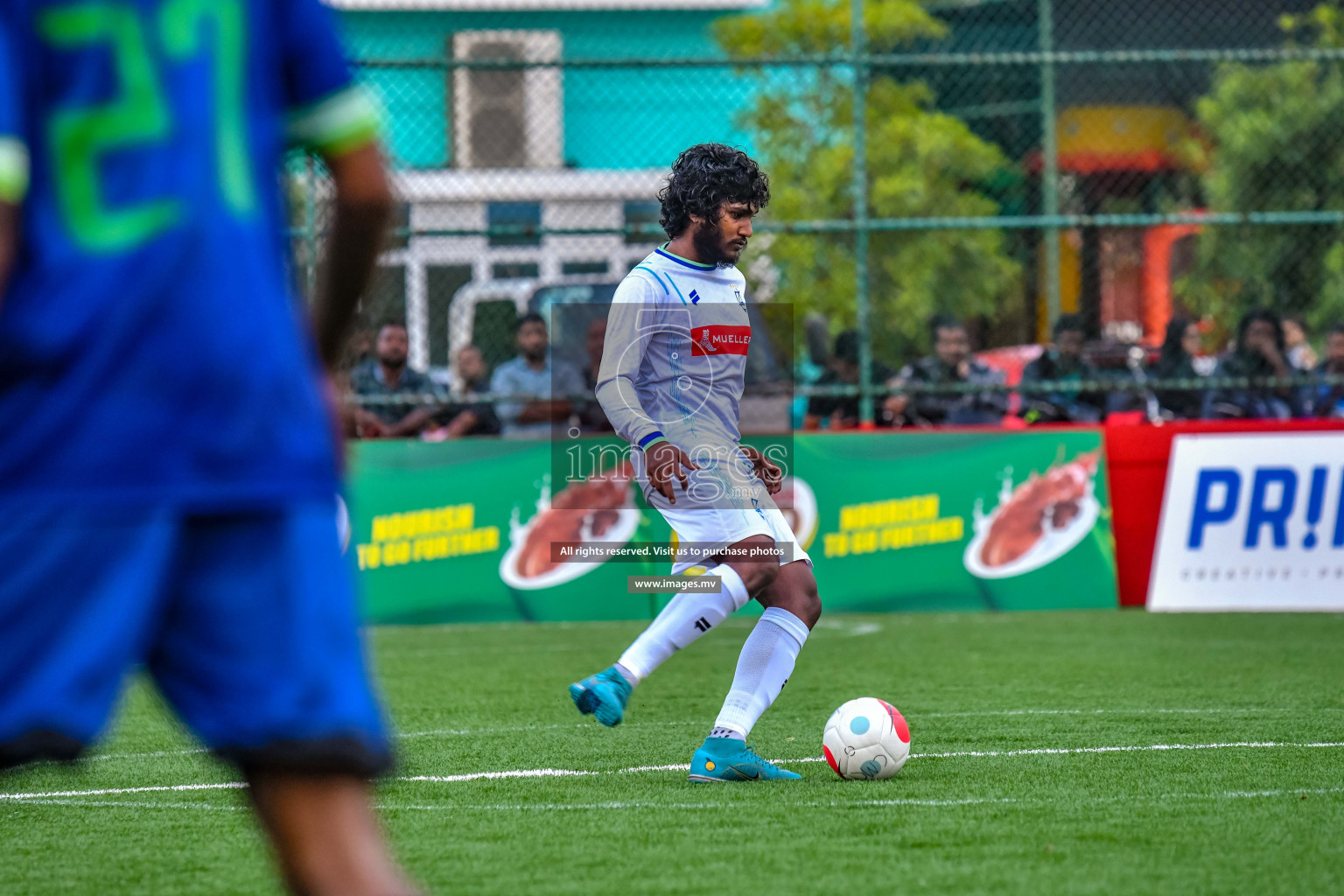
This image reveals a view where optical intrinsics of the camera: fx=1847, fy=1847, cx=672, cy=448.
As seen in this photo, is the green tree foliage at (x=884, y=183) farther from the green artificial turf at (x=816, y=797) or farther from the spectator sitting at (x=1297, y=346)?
the green artificial turf at (x=816, y=797)

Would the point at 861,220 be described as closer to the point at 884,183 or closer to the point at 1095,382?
the point at 1095,382

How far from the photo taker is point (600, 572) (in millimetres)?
11539

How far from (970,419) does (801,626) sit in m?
6.56

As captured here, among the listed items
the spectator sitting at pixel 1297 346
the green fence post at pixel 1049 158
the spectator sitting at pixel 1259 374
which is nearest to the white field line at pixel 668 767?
the green fence post at pixel 1049 158

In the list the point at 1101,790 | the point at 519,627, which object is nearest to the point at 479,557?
the point at 519,627

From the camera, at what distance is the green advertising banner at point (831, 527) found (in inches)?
451

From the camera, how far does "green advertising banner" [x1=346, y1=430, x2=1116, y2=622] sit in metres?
11.4

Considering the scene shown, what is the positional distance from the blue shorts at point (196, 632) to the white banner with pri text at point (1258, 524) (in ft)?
32.5

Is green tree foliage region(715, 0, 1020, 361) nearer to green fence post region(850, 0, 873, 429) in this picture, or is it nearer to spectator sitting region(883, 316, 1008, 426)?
green fence post region(850, 0, 873, 429)

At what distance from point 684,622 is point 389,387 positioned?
240 inches

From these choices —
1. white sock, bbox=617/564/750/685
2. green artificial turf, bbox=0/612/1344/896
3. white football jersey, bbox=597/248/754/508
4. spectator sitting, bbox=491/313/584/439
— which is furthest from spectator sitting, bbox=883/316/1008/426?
white sock, bbox=617/564/750/685

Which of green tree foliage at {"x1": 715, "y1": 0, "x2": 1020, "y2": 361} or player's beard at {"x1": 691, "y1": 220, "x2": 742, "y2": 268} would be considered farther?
green tree foliage at {"x1": 715, "y1": 0, "x2": 1020, "y2": 361}

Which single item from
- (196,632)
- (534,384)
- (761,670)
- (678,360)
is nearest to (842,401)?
(534,384)

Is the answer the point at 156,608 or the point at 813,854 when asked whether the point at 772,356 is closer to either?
the point at 813,854
